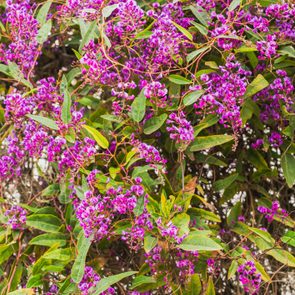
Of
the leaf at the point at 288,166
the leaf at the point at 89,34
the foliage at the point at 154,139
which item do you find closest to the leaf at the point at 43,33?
the foliage at the point at 154,139

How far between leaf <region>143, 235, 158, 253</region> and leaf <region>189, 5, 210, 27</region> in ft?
1.70

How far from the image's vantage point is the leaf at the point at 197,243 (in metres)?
1.32

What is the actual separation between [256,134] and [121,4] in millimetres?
541

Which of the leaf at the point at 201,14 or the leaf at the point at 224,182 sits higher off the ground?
the leaf at the point at 201,14

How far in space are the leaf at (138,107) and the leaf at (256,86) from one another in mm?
244

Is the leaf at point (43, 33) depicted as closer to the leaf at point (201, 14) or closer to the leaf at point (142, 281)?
the leaf at point (201, 14)

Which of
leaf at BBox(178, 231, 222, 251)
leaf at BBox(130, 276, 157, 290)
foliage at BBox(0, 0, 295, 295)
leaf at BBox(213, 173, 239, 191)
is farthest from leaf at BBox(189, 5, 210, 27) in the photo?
leaf at BBox(130, 276, 157, 290)

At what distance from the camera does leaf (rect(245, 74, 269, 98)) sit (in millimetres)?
1449

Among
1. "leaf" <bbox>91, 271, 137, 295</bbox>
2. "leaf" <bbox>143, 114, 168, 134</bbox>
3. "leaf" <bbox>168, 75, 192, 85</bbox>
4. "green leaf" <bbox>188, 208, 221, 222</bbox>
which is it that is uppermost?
"leaf" <bbox>168, 75, 192, 85</bbox>

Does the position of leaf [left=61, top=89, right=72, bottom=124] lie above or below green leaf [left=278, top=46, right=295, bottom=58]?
below

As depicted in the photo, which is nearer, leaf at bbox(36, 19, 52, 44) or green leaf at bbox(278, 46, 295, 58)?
green leaf at bbox(278, 46, 295, 58)

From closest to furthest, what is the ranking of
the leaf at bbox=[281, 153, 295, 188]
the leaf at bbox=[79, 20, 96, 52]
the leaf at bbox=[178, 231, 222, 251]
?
1. the leaf at bbox=[178, 231, 222, 251]
2. the leaf at bbox=[79, 20, 96, 52]
3. the leaf at bbox=[281, 153, 295, 188]

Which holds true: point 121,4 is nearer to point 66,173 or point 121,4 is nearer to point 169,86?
point 169,86

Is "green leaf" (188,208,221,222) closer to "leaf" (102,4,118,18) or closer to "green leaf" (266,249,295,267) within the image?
"green leaf" (266,249,295,267)
